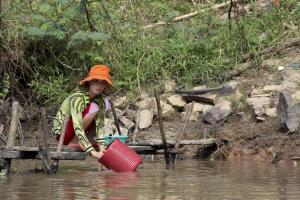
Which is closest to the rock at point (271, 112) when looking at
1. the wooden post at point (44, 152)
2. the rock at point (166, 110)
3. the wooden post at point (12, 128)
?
the rock at point (166, 110)

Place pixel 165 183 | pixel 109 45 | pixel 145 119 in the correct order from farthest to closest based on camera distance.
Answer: pixel 109 45, pixel 145 119, pixel 165 183

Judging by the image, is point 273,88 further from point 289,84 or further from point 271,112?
point 271,112

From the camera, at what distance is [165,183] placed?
751 cm

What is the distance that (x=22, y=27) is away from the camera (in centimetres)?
1255

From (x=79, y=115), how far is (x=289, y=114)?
3.13 m

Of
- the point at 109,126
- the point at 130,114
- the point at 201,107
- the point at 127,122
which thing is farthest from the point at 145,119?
the point at 201,107

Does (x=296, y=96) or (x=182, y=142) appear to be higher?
(x=296, y=96)

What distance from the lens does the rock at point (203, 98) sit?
38.5 ft

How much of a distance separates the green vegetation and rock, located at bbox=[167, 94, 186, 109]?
634 millimetres

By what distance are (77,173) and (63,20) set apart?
4.91 metres

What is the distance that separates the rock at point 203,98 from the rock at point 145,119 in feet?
2.07

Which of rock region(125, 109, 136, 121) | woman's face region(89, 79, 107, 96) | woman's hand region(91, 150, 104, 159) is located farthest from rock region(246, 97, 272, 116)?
woman's hand region(91, 150, 104, 159)

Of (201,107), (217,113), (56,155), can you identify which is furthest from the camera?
(201,107)

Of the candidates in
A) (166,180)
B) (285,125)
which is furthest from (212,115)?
(166,180)
